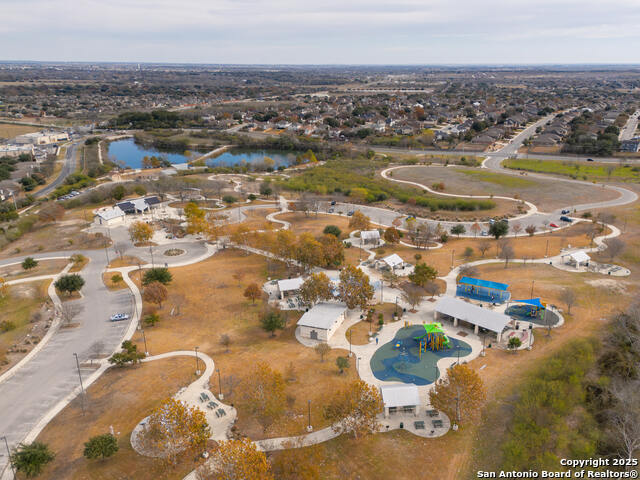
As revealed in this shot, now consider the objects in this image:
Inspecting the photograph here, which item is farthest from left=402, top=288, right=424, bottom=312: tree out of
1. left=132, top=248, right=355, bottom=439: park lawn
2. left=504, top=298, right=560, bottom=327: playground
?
left=132, top=248, right=355, bottom=439: park lawn

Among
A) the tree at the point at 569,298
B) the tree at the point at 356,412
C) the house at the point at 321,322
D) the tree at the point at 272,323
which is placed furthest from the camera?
the tree at the point at 569,298

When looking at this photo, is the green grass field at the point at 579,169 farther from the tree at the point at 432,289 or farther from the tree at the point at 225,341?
the tree at the point at 225,341

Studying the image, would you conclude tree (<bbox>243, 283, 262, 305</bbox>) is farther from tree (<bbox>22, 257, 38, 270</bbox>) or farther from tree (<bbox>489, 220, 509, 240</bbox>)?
tree (<bbox>489, 220, 509, 240</bbox>)

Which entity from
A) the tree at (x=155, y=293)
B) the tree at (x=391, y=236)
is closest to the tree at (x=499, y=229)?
the tree at (x=391, y=236)

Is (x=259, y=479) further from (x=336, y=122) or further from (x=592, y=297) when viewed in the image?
(x=336, y=122)

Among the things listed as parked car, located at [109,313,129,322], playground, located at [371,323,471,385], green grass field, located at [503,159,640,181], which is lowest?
parked car, located at [109,313,129,322]

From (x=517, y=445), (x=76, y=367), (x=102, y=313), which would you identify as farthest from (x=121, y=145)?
(x=517, y=445)

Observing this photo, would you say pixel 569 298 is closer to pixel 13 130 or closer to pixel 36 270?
pixel 36 270
